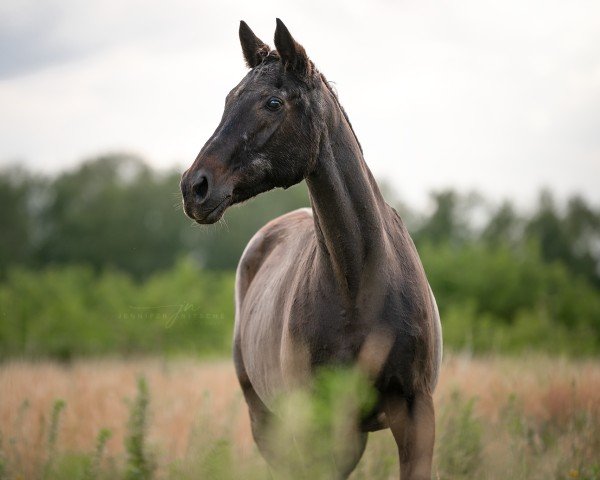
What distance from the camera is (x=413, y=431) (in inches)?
159

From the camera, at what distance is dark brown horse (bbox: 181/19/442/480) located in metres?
3.86

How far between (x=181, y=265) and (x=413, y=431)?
92.5 ft

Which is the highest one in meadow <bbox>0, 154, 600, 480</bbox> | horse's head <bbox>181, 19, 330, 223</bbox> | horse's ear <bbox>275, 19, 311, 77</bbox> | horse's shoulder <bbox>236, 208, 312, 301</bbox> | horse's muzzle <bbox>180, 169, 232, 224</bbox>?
horse's ear <bbox>275, 19, 311, 77</bbox>

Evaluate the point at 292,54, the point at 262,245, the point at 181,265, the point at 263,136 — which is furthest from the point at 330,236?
the point at 181,265

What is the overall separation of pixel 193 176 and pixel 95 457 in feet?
5.94

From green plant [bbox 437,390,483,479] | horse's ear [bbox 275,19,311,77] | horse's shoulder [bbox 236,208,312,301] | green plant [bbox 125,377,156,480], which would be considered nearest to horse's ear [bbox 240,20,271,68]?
horse's ear [bbox 275,19,311,77]

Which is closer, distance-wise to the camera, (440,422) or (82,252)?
(440,422)

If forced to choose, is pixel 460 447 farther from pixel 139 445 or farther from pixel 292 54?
pixel 292 54

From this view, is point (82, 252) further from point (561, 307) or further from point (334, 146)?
point (334, 146)

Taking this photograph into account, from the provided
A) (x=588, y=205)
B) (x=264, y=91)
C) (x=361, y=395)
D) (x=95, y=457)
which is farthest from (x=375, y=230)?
(x=588, y=205)

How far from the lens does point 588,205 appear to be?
175 ft

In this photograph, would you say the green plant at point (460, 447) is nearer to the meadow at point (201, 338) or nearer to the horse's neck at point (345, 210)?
the meadow at point (201, 338)

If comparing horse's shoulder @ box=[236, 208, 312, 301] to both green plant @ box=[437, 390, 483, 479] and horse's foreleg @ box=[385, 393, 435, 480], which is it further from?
horse's foreleg @ box=[385, 393, 435, 480]

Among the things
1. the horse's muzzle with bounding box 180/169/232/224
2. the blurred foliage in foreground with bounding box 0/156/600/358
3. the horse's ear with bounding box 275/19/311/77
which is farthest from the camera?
the blurred foliage in foreground with bounding box 0/156/600/358
